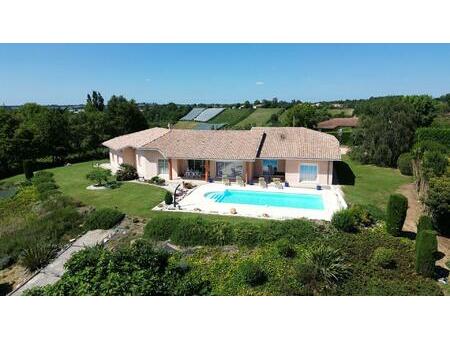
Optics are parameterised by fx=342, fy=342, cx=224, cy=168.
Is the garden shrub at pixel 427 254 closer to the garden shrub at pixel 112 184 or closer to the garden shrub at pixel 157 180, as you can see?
the garden shrub at pixel 157 180

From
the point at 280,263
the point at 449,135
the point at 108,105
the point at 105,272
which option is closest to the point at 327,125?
the point at 449,135

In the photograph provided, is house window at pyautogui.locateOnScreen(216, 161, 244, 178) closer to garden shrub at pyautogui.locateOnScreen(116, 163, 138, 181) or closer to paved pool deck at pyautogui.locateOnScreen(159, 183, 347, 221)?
paved pool deck at pyautogui.locateOnScreen(159, 183, 347, 221)

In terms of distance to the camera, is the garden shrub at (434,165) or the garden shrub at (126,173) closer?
the garden shrub at (434,165)

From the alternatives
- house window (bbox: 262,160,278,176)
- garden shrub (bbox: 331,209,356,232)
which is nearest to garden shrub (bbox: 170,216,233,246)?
garden shrub (bbox: 331,209,356,232)

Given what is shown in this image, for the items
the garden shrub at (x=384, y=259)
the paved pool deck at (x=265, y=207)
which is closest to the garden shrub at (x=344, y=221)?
the paved pool deck at (x=265, y=207)

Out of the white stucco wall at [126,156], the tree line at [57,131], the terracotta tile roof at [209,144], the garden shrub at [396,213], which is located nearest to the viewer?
the garden shrub at [396,213]

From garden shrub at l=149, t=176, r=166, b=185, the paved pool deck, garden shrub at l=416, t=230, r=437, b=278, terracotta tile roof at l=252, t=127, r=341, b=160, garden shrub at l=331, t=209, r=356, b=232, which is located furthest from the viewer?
Answer: garden shrub at l=149, t=176, r=166, b=185
